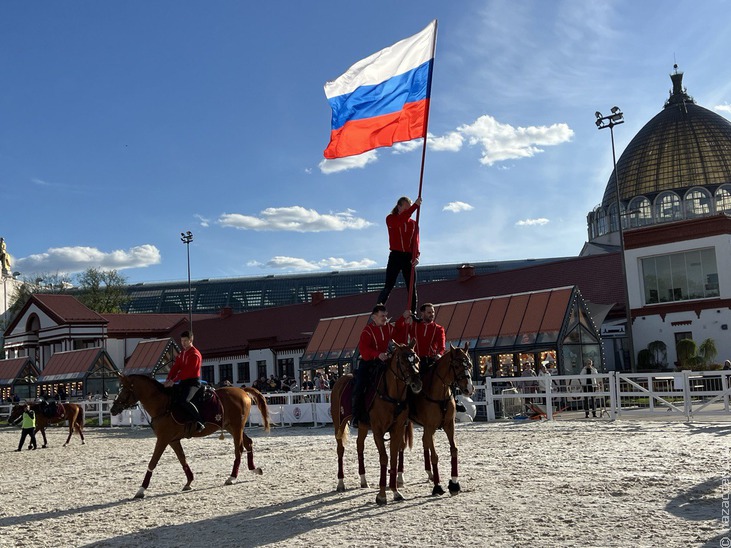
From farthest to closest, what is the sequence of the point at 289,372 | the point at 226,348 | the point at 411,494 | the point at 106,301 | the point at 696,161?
1. the point at 106,301
2. the point at 696,161
3. the point at 226,348
4. the point at 289,372
5. the point at 411,494

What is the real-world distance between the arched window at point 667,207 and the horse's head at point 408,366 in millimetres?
88921

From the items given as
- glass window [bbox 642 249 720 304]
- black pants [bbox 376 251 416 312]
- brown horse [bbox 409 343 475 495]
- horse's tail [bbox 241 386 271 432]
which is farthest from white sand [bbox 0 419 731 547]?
glass window [bbox 642 249 720 304]

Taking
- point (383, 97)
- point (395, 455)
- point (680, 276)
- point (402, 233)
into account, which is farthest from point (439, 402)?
point (680, 276)

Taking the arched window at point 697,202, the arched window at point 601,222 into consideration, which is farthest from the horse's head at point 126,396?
the arched window at point 601,222

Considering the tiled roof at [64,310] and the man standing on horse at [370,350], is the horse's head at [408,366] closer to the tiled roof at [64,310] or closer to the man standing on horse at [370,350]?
the man standing on horse at [370,350]

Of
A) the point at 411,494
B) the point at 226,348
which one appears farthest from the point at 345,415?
the point at 226,348

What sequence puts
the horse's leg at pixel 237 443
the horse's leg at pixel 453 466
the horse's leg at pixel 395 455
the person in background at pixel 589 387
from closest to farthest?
the horse's leg at pixel 395 455 < the horse's leg at pixel 453 466 < the horse's leg at pixel 237 443 < the person in background at pixel 589 387

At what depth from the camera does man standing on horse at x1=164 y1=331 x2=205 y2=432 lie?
1351 centimetres

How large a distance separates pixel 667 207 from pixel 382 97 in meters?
88.2

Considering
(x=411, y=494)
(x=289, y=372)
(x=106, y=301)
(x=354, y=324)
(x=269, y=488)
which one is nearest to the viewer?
(x=411, y=494)

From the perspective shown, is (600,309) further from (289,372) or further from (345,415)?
(345,415)

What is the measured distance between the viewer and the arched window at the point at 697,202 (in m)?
91.8

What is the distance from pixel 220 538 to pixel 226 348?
5495 centimetres

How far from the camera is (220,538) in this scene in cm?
927
